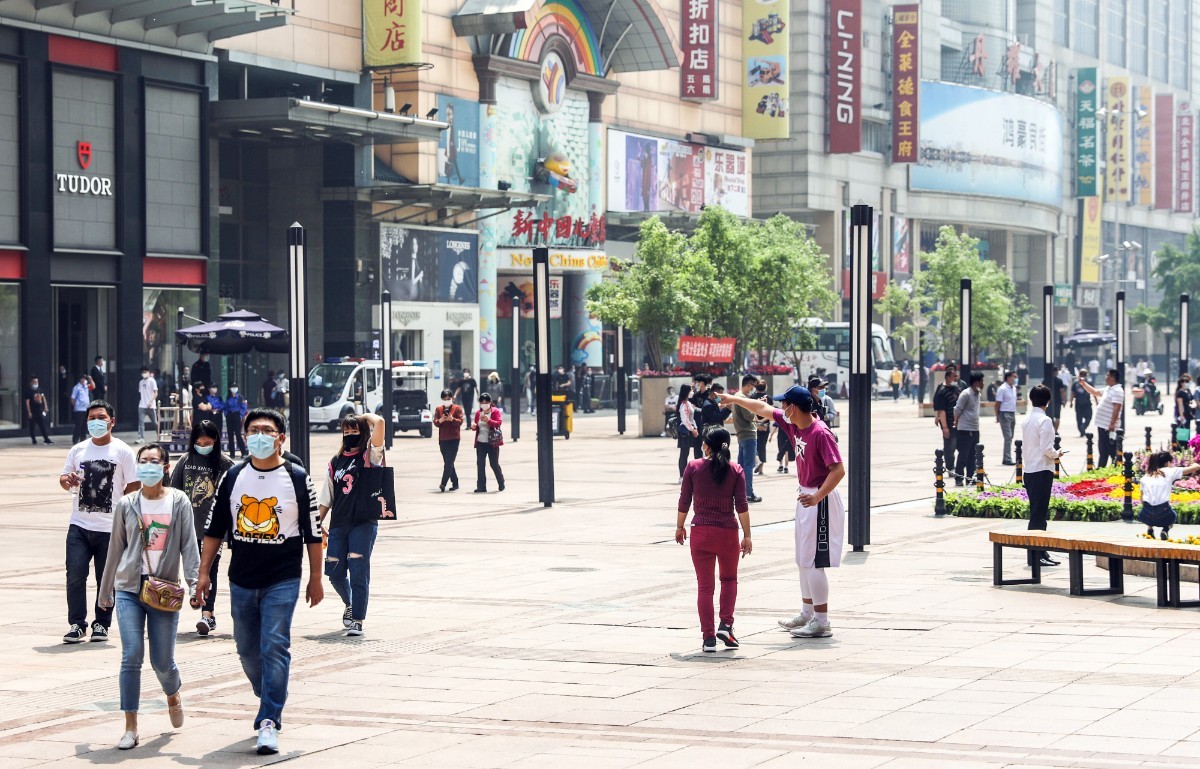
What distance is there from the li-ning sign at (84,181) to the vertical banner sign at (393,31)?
13.2m

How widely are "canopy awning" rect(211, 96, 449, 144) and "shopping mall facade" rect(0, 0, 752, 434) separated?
9cm

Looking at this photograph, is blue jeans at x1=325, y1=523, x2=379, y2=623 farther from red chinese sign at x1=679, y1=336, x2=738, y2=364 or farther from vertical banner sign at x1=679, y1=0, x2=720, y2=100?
vertical banner sign at x1=679, y1=0, x2=720, y2=100

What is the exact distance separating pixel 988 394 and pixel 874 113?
3534cm

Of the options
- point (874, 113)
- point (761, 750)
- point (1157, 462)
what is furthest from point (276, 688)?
point (874, 113)

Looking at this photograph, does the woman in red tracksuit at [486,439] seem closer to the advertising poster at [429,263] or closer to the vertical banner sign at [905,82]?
the advertising poster at [429,263]

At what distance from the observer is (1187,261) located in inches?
4136

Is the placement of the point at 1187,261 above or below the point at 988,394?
above

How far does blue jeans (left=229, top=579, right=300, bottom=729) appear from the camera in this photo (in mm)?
8812

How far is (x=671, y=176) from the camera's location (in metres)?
69.1

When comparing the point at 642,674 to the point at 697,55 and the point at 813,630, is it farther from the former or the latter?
the point at 697,55

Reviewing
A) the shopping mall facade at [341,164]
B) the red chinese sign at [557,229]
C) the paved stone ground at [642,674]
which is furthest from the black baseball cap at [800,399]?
the red chinese sign at [557,229]

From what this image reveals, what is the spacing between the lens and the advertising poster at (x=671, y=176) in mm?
65562

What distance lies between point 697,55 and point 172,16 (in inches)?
1249

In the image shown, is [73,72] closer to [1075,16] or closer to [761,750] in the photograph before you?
[761,750]
